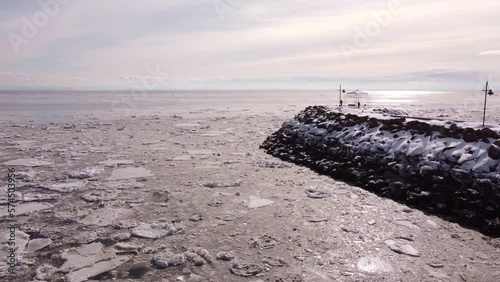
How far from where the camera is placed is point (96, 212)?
5.58 m

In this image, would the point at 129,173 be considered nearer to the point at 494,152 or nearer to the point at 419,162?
the point at 419,162

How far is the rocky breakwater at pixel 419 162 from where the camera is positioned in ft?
18.0

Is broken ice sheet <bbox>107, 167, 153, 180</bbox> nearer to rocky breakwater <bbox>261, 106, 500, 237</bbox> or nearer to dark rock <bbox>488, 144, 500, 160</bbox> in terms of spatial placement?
rocky breakwater <bbox>261, 106, 500, 237</bbox>

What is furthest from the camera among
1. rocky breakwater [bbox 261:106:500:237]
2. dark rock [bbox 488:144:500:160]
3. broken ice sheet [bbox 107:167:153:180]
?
broken ice sheet [bbox 107:167:153:180]

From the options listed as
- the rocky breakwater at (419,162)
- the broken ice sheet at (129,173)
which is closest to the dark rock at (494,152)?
the rocky breakwater at (419,162)

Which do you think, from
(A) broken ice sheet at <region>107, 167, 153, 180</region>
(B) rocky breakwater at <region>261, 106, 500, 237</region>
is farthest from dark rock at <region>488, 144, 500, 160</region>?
(A) broken ice sheet at <region>107, 167, 153, 180</region>

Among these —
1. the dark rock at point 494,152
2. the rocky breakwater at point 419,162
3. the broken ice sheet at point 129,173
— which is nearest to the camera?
the rocky breakwater at point 419,162

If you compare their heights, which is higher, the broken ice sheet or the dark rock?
the dark rock

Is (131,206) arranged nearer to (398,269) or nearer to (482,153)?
(398,269)

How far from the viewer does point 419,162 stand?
22.0 ft

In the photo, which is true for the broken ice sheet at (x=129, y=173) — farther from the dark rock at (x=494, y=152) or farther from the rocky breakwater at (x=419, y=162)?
the dark rock at (x=494, y=152)

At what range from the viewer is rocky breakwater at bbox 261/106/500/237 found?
5.48m

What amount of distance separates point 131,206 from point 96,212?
1.87 ft

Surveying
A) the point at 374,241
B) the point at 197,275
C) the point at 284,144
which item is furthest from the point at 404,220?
the point at 284,144
